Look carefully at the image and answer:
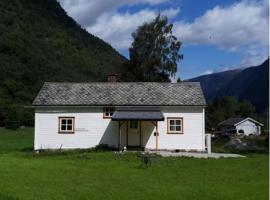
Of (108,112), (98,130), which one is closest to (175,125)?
(108,112)

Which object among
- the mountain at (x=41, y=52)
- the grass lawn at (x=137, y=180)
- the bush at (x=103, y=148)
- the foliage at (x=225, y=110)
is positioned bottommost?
the grass lawn at (x=137, y=180)

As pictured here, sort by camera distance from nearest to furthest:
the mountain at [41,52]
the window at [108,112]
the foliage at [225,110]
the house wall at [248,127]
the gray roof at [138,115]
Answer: the gray roof at [138,115]
the window at [108,112]
the mountain at [41,52]
the house wall at [248,127]
the foliage at [225,110]

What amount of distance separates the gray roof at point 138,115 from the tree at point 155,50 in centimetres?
2652

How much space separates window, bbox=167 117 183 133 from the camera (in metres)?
35.3

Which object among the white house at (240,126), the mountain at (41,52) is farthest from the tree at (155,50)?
the white house at (240,126)

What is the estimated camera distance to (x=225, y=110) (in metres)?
121

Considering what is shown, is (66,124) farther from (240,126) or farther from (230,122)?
(240,126)

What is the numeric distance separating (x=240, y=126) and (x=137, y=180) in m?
93.8

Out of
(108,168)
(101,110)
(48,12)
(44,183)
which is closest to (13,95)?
(48,12)

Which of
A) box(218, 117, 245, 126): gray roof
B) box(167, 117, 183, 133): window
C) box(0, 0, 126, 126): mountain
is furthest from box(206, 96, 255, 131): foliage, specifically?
box(167, 117, 183, 133): window

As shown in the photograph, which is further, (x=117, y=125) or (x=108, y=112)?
(x=108, y=112)

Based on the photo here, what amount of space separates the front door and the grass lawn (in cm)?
834

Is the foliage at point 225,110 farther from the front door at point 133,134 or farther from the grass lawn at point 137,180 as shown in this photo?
the grass lawn at point 137,180

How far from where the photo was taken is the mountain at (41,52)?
81.8 m
